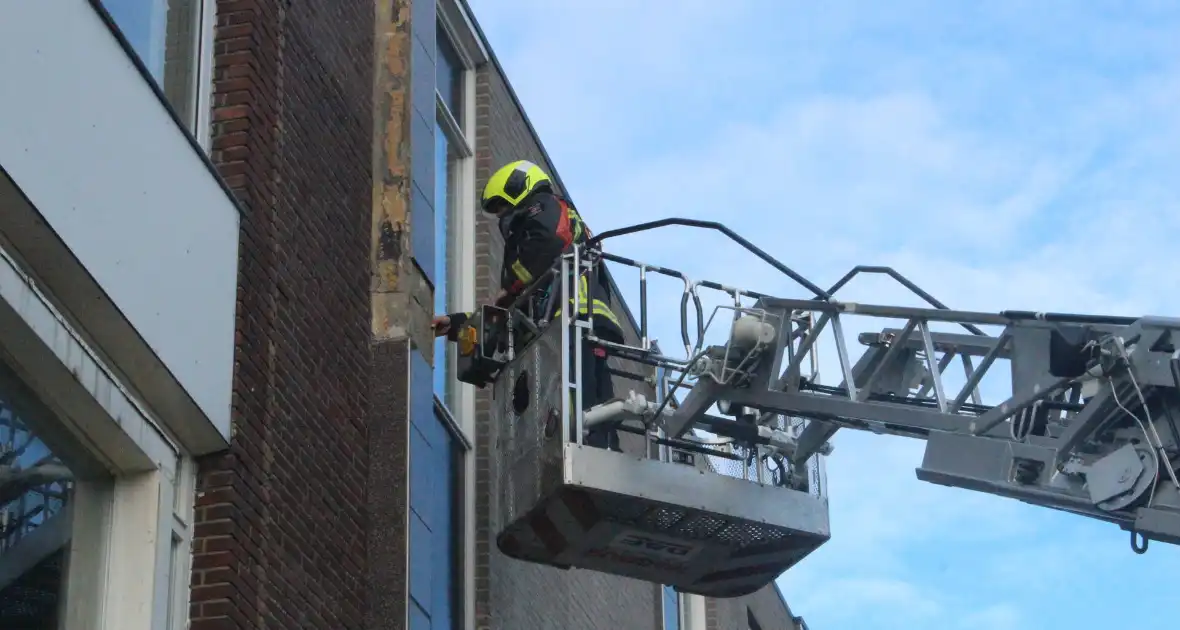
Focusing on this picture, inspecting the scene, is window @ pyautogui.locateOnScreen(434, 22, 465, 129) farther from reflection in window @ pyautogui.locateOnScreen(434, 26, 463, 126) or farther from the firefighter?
the firefighter

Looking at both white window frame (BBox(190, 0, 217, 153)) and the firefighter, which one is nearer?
white window frame (BBox(190, 0, 217, 153))

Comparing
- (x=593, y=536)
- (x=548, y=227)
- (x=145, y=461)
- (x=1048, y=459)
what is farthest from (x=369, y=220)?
(x=1048, y=459)

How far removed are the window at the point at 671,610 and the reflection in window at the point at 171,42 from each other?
35.8 ft

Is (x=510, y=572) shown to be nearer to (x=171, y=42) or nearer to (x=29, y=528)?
(x=171, y=42)

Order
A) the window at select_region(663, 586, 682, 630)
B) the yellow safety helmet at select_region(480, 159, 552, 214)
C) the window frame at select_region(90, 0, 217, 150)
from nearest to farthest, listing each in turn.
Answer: the window frame at select_region(90, 0, 217, 150) → the yellow safety helmet at select_region(480, 159, 552, 214) → the window at select_region(663, 586, 682, 630)

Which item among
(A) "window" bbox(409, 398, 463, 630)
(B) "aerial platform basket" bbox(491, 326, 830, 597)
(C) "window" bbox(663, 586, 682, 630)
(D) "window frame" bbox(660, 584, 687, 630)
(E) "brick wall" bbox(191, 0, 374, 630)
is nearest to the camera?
(E) "brick wall" bbox(191, 0, 374, 630)

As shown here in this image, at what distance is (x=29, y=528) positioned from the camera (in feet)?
24.3

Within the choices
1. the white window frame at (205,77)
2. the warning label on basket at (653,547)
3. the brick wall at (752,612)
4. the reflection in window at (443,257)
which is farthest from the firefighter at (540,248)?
the brick wall at (752,612)

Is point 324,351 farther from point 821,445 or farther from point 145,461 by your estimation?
point 821,445

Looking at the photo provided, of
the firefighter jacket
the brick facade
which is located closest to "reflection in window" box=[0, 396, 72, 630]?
the brick facade

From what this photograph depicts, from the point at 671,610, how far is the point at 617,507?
32.4ft

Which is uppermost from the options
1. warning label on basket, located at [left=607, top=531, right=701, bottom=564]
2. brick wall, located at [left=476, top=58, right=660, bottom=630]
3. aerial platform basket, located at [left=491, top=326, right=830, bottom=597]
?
brick wall, located at [left=476, top=58, right=660, bottom=630]

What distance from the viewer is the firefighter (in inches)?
421

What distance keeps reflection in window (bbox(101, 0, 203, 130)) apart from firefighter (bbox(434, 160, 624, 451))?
2.54 meters
